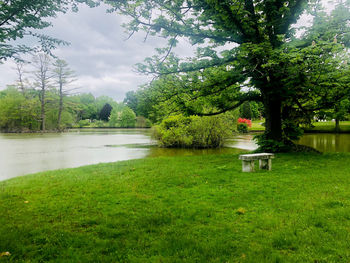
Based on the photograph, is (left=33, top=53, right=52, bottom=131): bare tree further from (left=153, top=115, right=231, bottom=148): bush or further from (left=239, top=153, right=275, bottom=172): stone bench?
(left=239, top=153, right=275, bottom=172): stone bench

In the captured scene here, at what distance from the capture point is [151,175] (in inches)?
281

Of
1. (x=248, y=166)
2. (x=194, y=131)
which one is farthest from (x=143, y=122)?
(x=248, y=166)

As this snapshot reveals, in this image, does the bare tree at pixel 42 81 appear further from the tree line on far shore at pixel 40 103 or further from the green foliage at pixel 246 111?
the green foliage at pixel 246 111

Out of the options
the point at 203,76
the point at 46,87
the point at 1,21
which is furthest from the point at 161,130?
the point at 46,87

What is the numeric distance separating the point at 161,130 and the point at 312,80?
1228 cm

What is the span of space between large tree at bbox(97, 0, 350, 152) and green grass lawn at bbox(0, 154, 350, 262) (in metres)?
3.32

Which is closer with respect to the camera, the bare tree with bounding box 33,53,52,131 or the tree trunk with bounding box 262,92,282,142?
the tree trunk with bounding box 262,92,282,142

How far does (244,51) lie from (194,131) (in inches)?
442

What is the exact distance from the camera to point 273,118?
399 inches

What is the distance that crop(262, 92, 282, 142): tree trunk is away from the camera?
1006 centimetres

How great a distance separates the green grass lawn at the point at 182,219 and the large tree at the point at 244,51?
10.9ft

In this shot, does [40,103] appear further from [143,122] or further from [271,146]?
[271,146]

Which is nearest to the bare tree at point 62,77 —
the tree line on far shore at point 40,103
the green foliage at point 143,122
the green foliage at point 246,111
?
the tree line on far shore at point 40,103

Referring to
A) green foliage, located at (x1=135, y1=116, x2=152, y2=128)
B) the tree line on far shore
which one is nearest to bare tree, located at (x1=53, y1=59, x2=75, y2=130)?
the tree line on far shore
